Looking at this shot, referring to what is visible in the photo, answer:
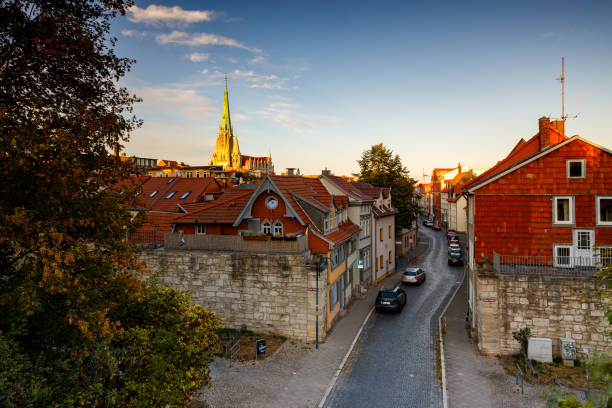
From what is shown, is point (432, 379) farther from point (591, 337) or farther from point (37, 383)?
point (37, 383)

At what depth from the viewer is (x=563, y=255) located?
1872cm

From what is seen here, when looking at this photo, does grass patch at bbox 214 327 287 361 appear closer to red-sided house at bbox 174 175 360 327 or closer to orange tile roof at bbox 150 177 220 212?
Answer: red-sided house at bbox 174 175 360 327

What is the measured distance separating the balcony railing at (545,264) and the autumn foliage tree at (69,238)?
14.5m

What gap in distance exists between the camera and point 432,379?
50.5ft

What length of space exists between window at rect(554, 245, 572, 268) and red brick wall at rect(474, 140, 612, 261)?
0.29 m

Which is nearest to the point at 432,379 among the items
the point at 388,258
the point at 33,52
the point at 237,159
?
the point at 33,52

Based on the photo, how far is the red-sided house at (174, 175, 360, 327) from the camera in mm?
20875

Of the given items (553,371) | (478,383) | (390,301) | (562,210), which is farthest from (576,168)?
(390,301)

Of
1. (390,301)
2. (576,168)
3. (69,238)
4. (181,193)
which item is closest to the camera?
(69,238)

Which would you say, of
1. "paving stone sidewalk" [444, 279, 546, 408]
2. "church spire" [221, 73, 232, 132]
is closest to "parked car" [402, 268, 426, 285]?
"paving stone sidewalk" [444, 279, 546, 408]

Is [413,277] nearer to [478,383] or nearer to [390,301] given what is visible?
[390,301]

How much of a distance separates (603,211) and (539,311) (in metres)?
6.11

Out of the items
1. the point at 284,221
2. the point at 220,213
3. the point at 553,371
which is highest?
the point at 220,213

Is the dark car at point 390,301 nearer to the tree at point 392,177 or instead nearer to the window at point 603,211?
the window at point 603,211
